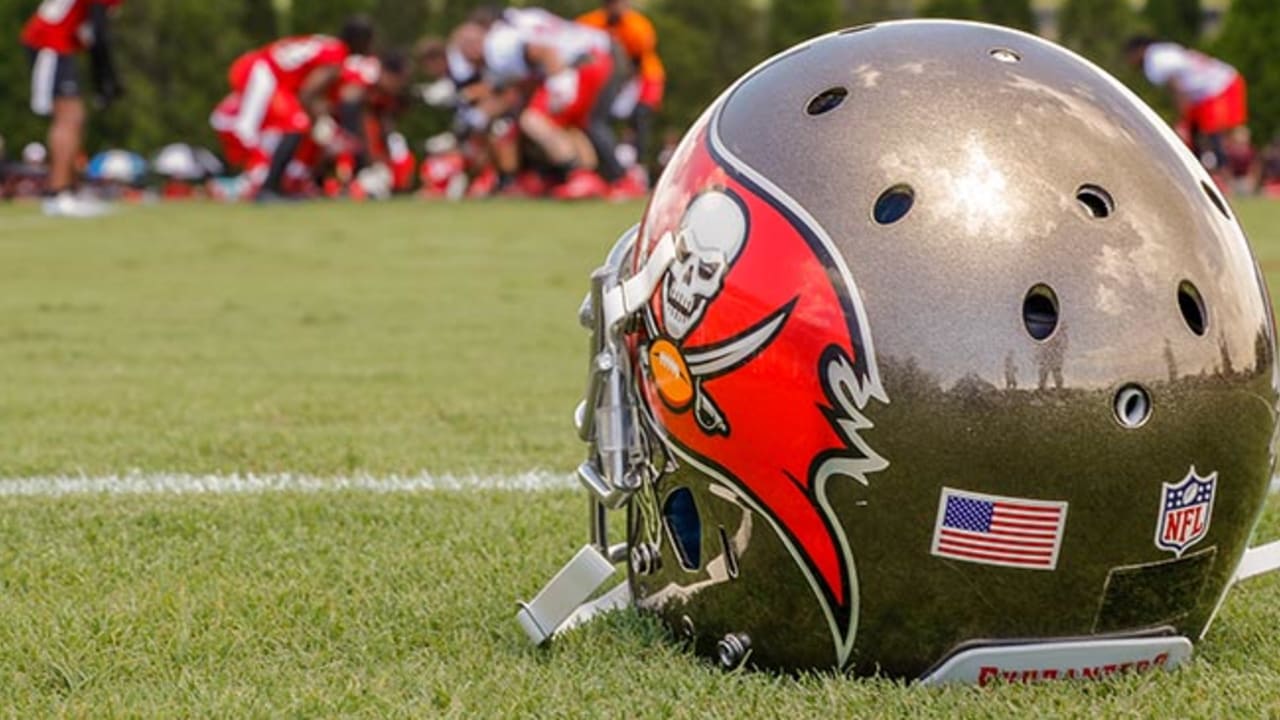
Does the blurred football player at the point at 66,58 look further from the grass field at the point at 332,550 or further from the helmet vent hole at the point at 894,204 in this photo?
the helmet vent hole at the point at 894,204

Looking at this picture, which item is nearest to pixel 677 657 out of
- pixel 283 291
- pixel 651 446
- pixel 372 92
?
pixel 651 446

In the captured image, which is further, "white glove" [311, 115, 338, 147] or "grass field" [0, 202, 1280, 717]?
"white glove" [311, 115, 338, 147]

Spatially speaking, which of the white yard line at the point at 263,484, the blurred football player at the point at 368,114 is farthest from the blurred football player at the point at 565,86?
the white yard line at the point at 263,484

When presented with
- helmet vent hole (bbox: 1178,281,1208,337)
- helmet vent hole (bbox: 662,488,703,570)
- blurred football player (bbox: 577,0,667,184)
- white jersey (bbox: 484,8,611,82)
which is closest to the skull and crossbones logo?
helmet vent hole (bbox: 662,488,703,570)

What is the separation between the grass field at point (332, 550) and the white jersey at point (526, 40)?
9.11 metres

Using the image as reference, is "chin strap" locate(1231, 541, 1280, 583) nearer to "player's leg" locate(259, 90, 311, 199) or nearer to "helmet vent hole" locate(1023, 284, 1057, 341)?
"helmet vent hole" locate(1023, 284, 1057, 341)

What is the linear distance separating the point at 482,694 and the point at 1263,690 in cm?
92

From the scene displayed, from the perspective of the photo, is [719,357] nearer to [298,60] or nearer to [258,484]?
[258,484]

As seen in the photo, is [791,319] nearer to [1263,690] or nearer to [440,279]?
[1263,690]

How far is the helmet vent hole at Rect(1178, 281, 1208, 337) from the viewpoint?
205cm

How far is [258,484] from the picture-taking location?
3559mm

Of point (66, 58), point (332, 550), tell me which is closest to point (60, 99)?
point (66, 58)

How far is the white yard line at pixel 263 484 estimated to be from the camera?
3465mm

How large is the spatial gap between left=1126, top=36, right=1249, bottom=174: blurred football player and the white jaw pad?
15.3 metres
